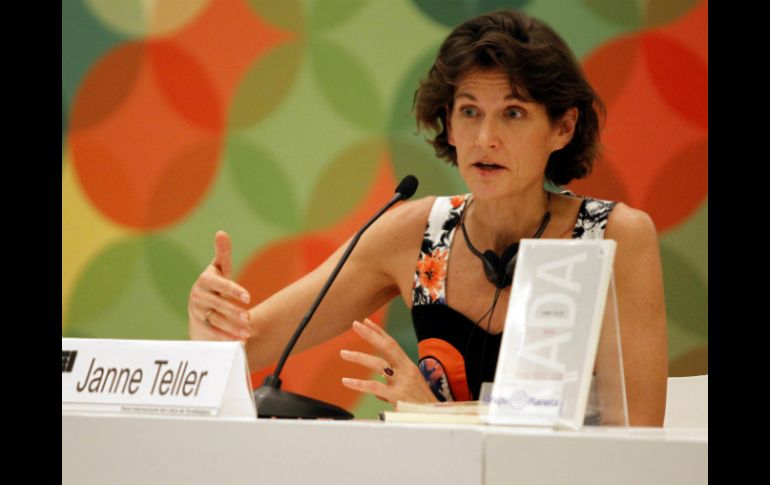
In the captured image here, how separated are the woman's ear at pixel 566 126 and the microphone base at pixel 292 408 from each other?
996 mm

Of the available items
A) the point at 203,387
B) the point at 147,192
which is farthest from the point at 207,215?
the point at 203,387

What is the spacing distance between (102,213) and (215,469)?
2048mm

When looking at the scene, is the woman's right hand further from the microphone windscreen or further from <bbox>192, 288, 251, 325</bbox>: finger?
the microphone windscreen

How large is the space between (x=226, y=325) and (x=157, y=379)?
0.59 meters

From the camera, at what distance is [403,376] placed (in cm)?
153

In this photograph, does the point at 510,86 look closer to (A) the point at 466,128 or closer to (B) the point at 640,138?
(A) the point at 466,128

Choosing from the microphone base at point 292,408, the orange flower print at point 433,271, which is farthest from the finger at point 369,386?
the orange flower print at point 433,271

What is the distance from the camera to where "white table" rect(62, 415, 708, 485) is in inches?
31.6

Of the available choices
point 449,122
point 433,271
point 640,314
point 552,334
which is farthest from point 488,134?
point 552,334

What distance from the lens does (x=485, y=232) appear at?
2057 millimetres

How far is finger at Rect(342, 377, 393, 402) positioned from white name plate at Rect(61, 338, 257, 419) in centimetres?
34

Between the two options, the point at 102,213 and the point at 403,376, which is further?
the point at 102,213

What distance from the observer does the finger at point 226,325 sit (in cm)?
164

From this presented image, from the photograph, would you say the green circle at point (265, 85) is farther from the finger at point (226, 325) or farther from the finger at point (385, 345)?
the finger at point (385, 345)
